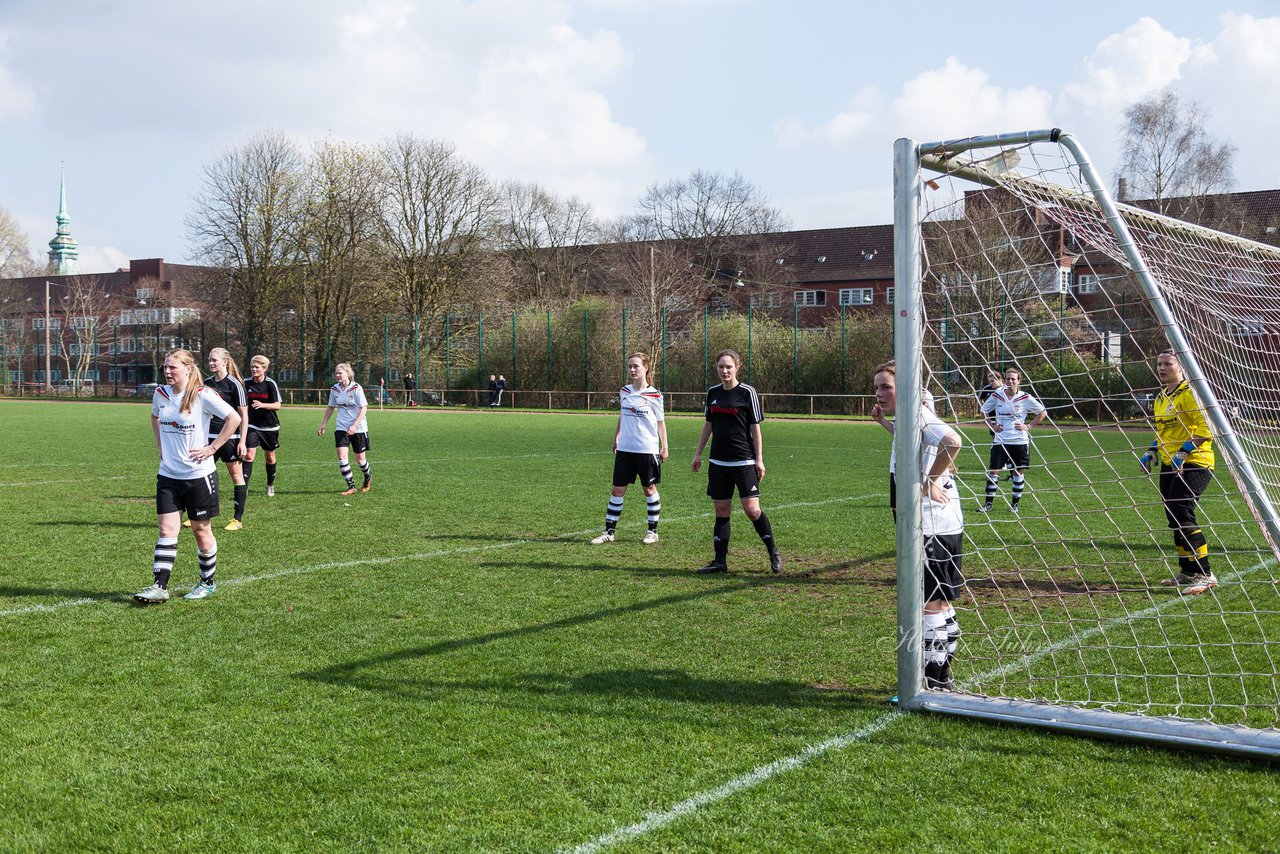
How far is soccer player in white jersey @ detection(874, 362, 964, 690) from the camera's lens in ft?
17.1

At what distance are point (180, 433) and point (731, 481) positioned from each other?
4.32m

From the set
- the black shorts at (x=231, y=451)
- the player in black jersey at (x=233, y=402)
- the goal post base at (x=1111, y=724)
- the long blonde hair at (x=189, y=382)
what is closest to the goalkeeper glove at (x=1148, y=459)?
the goal post base at (x=1111, y=724)

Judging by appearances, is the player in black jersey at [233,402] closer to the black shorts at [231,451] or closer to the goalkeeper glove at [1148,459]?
the black shorts at [231,451]

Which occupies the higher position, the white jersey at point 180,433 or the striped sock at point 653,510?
the white jersey at point 180,433

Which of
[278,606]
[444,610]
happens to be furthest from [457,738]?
[278,606]

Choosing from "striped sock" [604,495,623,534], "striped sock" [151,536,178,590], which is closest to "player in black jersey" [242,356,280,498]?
"striped sock" [604,495,623,534]

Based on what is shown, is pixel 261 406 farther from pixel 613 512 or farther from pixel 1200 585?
pixel 1200 585

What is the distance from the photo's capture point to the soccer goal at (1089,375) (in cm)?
477

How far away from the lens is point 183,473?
7.25 meters

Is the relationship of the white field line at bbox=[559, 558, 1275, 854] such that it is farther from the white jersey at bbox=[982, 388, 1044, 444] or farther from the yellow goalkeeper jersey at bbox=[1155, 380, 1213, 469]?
the white jersey at bbox=[982, 388, 1044, 444]

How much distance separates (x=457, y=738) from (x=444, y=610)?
8.35 feet

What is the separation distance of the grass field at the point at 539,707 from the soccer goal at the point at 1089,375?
13cm

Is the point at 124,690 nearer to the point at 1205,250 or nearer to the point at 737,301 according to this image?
the point at 1205,250

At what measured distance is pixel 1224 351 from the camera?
6312 millimetres
